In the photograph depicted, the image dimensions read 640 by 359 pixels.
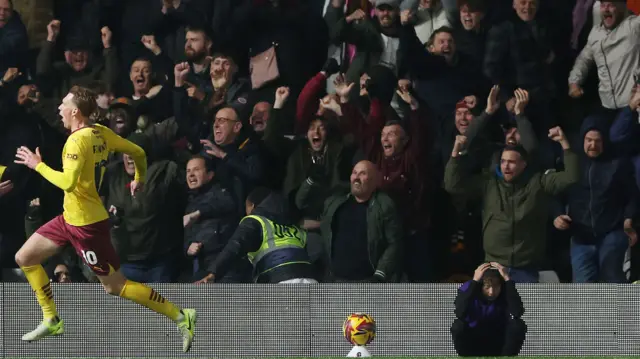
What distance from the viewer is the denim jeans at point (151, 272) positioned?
11875 millimetres

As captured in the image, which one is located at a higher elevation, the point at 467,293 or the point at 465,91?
the point at 465,91

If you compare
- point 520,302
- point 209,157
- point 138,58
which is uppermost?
point 138,58

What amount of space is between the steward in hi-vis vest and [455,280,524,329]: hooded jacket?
1532 mm

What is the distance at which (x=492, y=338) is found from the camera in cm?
1088

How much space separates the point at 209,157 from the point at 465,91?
2166 mm

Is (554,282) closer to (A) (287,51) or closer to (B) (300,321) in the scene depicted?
(B) (300,321)

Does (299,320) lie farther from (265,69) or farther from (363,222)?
(265,69)

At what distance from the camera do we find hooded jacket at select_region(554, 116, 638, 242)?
11727 millimetres

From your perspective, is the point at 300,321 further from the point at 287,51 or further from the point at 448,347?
the point at 287,51

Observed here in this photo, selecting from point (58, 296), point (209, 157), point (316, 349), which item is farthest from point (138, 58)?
point (316, 349)

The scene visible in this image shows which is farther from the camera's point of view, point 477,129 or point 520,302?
point 477,129

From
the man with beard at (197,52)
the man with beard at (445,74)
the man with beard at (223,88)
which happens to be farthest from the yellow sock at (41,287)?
the man with beard at (445,74)

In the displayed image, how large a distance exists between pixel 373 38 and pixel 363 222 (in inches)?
59.9

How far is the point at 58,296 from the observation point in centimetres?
1204
